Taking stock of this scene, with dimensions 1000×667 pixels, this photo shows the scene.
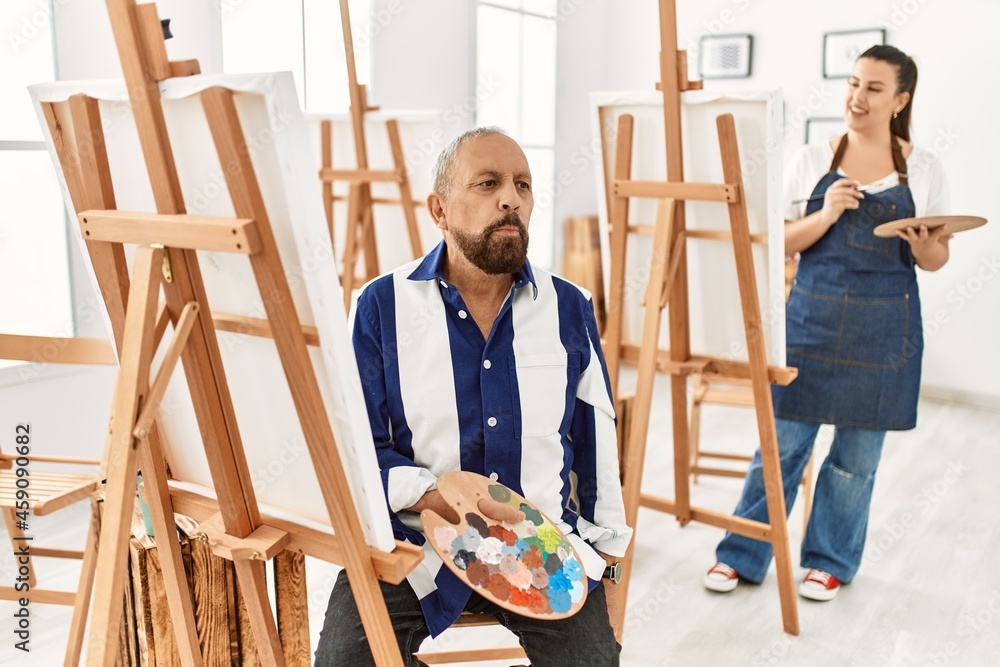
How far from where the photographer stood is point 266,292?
1.22 m

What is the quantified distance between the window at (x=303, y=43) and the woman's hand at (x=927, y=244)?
2.48 meters

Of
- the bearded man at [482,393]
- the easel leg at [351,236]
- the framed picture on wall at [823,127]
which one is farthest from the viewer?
the framed picture on wall at [823,127]

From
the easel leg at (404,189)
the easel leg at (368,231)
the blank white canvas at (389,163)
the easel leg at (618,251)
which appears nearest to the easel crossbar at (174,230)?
the easel leg at (618,251)

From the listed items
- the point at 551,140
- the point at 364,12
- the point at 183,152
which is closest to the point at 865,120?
the point at 183,152

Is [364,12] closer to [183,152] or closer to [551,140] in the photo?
[551,140]

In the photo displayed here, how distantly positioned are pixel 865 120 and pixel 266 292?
2038 mm

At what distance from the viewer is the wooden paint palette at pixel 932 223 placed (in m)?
2.42

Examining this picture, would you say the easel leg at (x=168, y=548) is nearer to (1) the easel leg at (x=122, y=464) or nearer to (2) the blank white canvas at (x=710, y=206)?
(1) the easel leg at (x=122, y=464)

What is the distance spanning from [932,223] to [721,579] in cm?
124

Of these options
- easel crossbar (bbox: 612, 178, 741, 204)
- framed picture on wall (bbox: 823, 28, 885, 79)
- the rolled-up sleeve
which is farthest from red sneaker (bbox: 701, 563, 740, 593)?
framed picture on wall (bbox: 823, 28, 885, 79)

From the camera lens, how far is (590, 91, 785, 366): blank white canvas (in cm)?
214

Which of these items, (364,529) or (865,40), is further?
(865,40)

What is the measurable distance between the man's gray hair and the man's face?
1cm

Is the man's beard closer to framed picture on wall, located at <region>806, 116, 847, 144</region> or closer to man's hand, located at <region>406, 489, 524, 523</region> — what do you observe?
man's hand, located at <region>406, 489, 524, 523</region>
